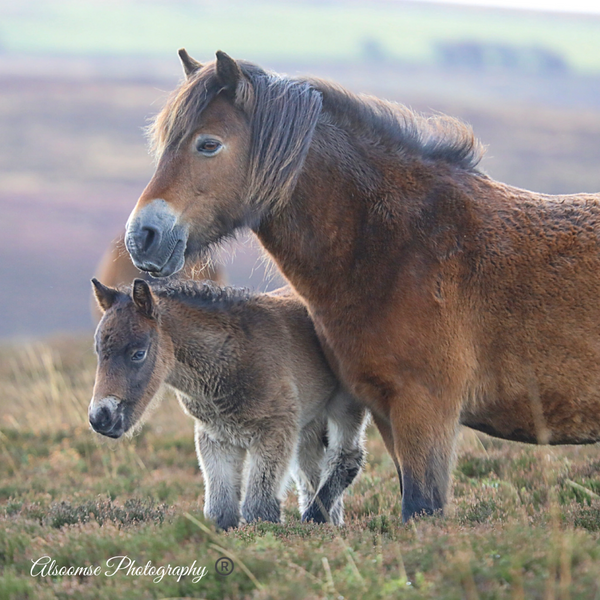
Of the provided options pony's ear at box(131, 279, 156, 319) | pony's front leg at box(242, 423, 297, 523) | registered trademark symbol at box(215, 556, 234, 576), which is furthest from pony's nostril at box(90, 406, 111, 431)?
registered trademark symbol at box(215, 556, 234, 576)

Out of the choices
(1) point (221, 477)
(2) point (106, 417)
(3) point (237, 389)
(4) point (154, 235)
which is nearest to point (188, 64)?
(4) point (154, 235)

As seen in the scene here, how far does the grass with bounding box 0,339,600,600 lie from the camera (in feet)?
10.8

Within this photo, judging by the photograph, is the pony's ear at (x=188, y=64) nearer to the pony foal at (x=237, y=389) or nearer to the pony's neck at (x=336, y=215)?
the pony's neck at (x=336, y=215)

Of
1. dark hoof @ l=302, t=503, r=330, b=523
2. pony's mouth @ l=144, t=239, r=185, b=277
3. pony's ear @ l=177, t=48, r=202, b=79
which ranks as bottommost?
dark hoof @ l=302, t=503, r=330, b=523

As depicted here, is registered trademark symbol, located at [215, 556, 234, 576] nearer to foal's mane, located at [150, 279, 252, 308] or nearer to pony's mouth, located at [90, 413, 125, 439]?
pony's mouth, located at [90, 413, 125, 439]

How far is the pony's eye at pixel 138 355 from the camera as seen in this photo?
5430 mm

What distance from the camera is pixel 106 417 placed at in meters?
5.16

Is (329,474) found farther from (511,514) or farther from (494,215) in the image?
(494,215)

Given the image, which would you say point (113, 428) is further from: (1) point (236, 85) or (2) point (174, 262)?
(1) point (236, 85)

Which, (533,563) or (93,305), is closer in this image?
(533,563)

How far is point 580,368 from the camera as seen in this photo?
4543mm

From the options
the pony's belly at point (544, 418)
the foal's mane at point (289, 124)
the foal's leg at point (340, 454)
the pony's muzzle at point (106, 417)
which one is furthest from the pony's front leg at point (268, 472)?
the foal's mane at point (289, 124)

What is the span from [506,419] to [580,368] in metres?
0.58

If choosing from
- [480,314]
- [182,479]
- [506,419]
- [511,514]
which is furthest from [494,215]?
[182,479]
